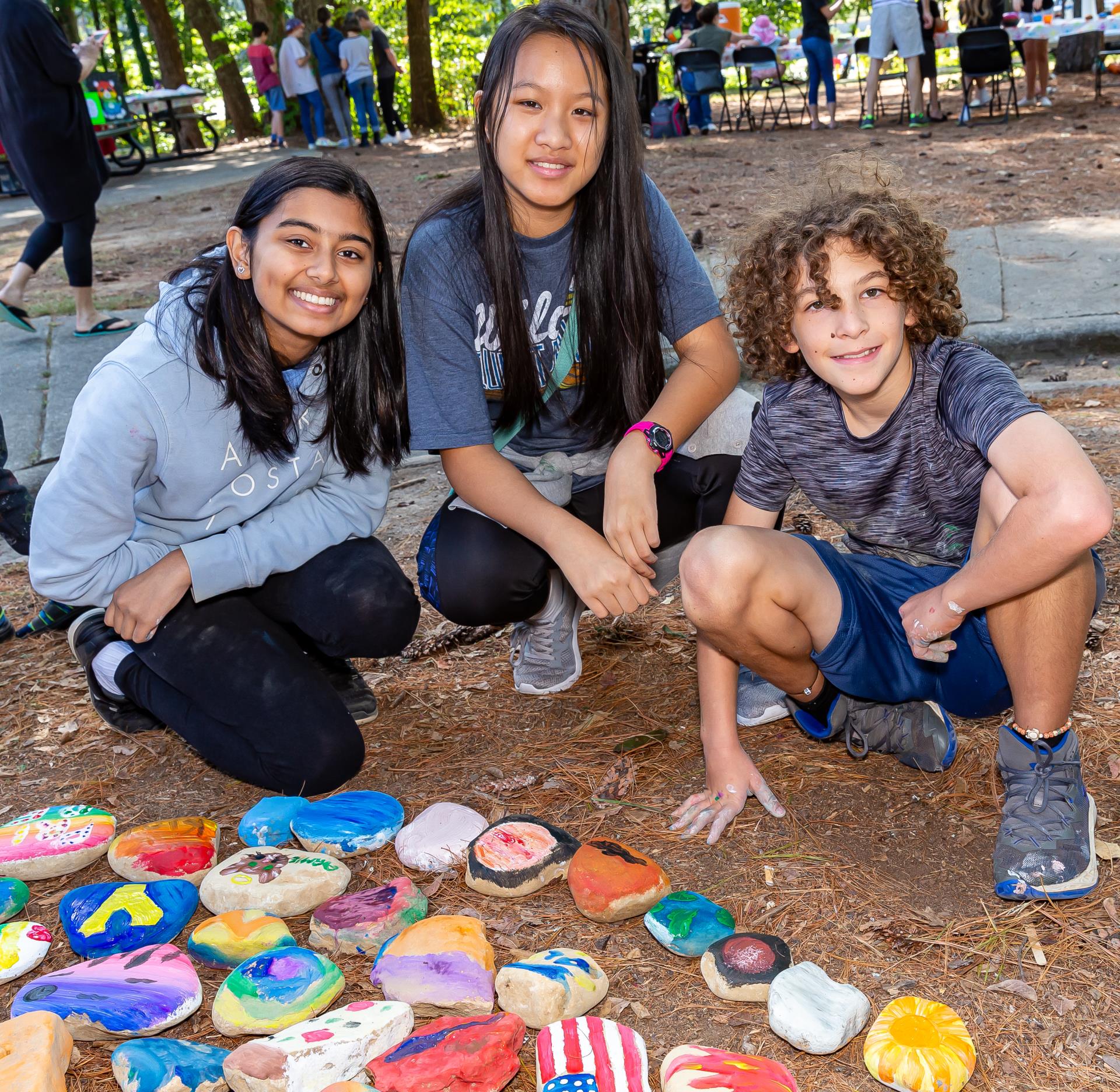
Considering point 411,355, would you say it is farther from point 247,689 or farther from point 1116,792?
point 1116,792

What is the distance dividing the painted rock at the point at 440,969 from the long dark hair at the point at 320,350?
3.79 ft

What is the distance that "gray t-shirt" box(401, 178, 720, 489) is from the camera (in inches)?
94.3

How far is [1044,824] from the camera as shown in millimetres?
1880

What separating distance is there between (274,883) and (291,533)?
85 centimetres

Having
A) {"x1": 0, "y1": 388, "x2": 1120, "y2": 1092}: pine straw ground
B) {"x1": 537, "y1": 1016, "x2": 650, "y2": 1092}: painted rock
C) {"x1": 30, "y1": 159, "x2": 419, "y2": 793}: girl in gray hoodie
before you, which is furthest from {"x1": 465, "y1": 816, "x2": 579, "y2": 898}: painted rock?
{"x1": 30, "y1": 159, "x2": 419, "y2": 793}: girl in gray hoodie

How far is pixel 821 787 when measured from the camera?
222 centimetres

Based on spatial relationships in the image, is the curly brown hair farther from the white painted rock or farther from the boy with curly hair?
the white painted rock

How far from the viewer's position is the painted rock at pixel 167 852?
6.84 ft

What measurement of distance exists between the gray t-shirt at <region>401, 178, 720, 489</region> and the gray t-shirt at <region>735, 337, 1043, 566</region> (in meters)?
0.42

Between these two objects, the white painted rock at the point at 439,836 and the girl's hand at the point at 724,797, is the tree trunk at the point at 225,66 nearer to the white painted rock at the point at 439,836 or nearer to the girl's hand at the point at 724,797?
the white painted rock at the point at 439,836

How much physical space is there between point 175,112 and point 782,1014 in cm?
1783

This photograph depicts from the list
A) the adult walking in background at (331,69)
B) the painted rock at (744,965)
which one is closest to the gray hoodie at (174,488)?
the painted rock at (744,965)

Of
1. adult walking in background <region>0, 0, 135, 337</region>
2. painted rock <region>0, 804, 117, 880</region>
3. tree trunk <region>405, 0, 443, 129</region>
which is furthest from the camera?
tree trunk <region>405, 0, 443, 129</region>

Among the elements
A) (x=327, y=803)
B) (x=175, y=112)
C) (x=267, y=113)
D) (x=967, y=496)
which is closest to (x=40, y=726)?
(x=327, y=803)
